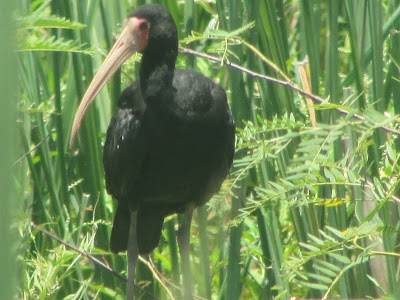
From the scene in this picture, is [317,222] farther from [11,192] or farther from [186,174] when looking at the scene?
[11,192]

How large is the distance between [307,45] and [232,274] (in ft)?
2.58

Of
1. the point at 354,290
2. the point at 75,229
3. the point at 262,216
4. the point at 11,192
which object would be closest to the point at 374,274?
the point at 354,290

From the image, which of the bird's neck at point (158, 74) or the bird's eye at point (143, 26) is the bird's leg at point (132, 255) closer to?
the bird's neck at point (158, 74)

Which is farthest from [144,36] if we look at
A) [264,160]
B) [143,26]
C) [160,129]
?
[264,160]

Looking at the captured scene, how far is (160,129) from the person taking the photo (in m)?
2.22

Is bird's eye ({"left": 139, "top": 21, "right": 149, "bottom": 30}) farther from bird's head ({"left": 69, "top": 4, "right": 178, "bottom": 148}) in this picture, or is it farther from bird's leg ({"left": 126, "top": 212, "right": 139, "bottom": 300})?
bird's leg ({"left": 126, "top": 212, "right": 139, "bottom": 300})

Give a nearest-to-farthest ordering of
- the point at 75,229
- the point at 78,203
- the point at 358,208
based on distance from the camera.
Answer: the point at 358,208 < the point at 75,229 < the point at 78,203

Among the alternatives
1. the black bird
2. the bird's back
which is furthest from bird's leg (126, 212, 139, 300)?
the bird's back

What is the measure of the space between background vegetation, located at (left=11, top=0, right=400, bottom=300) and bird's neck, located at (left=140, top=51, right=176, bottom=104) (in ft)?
0.40

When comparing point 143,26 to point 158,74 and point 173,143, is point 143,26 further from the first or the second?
point 173,143

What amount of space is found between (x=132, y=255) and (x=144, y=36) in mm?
846

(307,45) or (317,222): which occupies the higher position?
(307,45)

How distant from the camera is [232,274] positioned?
85.1 inches

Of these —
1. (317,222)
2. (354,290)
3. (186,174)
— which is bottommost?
(354,290)
